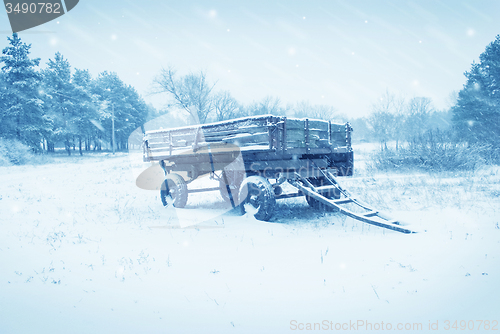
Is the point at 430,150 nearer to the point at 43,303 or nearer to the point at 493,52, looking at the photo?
the point at 493,52

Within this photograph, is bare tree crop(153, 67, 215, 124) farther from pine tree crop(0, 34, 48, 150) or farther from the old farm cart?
the old farm cart

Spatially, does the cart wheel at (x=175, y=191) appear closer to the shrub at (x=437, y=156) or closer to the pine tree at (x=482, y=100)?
the shrub at (x=437, y=156)

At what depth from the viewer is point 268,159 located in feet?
A: 20.6

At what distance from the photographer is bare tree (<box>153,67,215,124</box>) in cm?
3347

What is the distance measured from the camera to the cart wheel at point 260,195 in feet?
19.5

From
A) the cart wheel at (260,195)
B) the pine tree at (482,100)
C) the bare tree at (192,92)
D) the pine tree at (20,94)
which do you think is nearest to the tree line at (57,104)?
the pine tree at (20,94)

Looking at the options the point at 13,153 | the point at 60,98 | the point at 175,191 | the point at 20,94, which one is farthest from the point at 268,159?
the point at 60,98

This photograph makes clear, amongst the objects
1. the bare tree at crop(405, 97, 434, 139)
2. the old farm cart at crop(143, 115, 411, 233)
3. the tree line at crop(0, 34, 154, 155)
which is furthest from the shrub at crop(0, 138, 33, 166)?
the bare tree at crop(405, 97, 434, 139)

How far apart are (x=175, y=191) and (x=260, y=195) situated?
2975mm

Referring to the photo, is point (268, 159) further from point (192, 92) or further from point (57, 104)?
point (57, 104)

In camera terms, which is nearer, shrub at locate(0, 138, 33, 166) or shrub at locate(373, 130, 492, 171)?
shrub at locate(373, 130, 492, 171)

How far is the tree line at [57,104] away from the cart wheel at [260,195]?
27.9 meters

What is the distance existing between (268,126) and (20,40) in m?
31.8

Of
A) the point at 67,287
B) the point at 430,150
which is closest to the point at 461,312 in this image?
the point at 67,287
